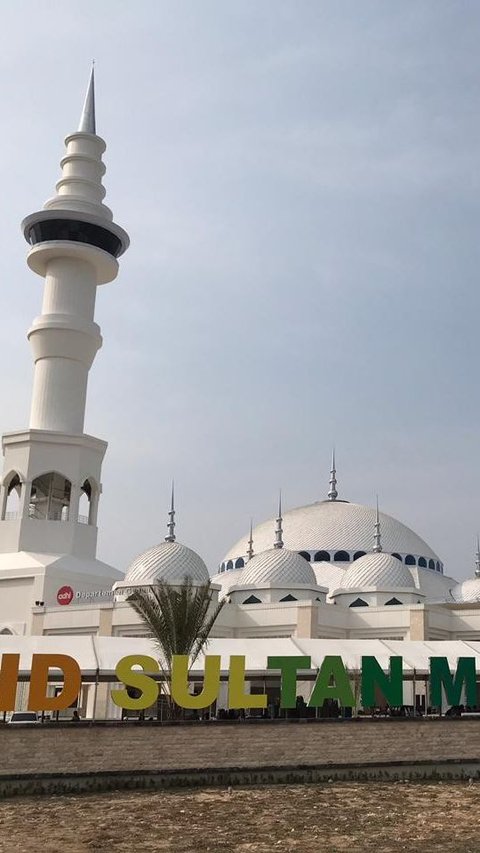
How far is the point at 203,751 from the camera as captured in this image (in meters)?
23.3

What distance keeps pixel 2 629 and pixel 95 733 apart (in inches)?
958

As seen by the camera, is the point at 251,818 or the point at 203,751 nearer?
the point at 251,818

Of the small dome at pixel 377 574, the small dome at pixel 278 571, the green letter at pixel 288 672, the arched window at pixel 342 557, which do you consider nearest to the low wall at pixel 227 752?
the green letter at pixel 288 672

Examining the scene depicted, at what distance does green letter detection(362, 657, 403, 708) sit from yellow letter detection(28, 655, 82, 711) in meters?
7.87

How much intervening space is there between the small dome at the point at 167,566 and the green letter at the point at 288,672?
19.7 metres

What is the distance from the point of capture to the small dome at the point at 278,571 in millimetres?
48812

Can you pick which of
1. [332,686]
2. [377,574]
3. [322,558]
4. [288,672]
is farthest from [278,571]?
[288,672]

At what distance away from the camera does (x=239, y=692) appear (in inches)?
981

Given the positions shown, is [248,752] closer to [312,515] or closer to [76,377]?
[76,377]

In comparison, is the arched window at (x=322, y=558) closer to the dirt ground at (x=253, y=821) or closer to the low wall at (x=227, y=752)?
the low wall at (x=227, y=752)

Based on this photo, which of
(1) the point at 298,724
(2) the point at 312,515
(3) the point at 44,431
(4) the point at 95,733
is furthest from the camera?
(2) the point at 312,515

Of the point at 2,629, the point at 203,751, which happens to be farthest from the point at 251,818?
the point at 2,629

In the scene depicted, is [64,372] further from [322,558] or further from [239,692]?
[239,692]

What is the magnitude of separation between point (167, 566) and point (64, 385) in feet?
34.7
